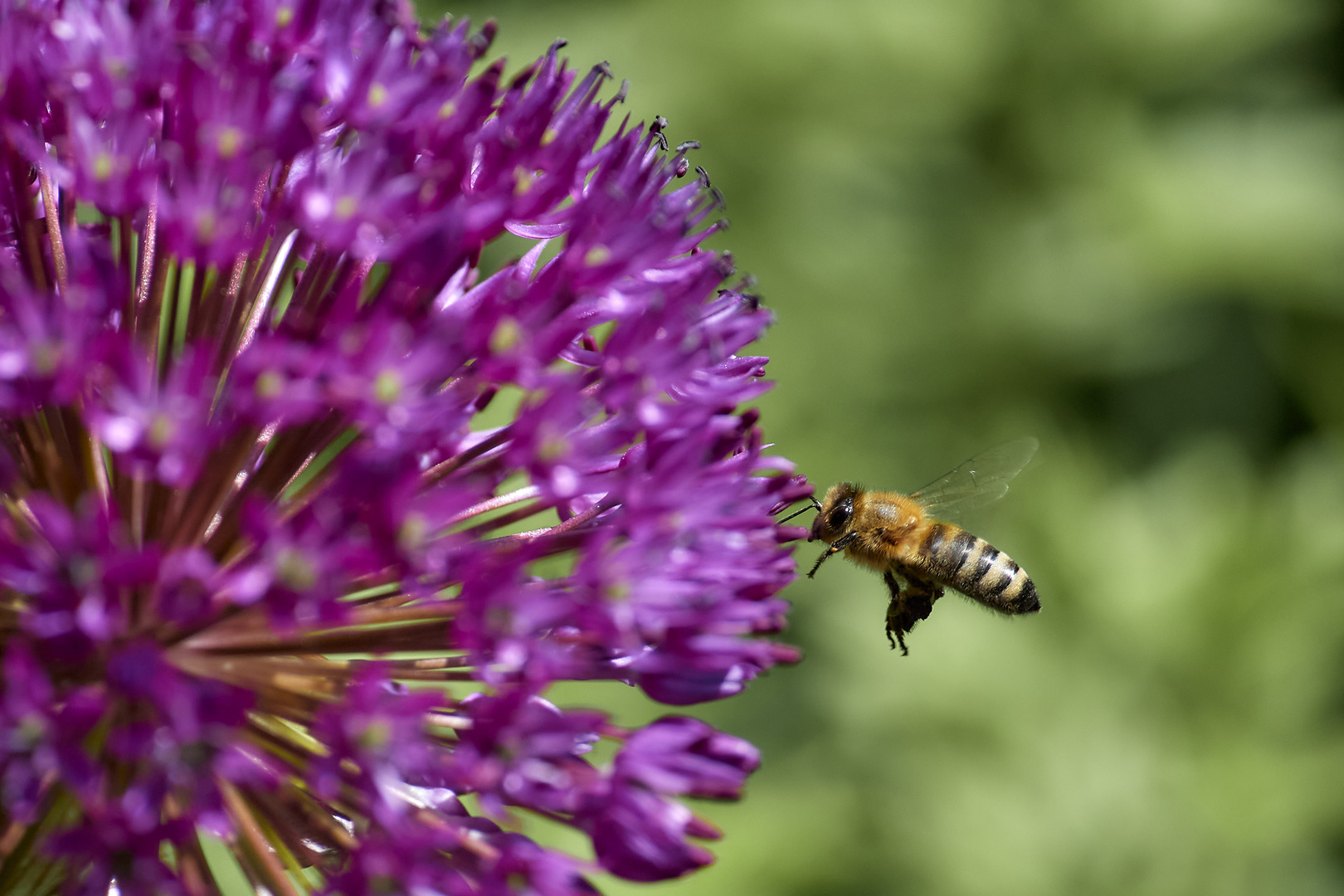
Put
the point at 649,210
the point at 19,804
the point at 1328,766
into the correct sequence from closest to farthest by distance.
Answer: the point at 19,804 < the point at 649,210 < the point at 1328,766

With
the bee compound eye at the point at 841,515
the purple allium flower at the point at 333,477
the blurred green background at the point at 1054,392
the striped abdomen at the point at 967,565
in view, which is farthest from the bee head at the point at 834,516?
the blurred green background at the point at 1054,392

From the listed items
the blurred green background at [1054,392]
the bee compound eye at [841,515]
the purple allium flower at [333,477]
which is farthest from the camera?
the blurred green background at [1054,392]

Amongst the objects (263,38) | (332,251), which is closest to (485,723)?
(332,251)

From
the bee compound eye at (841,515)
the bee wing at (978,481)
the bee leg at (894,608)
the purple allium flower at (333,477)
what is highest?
the bee wing at (978,481)

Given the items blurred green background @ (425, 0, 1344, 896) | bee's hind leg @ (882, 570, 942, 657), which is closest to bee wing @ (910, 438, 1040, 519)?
bee's hind leg @ (882, 570, 942, 657)

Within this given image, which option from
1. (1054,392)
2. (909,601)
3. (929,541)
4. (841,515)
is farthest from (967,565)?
(1054,392)

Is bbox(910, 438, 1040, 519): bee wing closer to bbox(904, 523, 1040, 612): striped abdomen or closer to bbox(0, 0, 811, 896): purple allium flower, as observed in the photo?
bbox(904, 523, 1040, 612): striped abdomen

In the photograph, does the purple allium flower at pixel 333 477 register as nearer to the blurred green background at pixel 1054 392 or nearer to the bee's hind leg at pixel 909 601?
the bee's hind leg at pixel 909 601

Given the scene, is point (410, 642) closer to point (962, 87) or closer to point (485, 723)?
point (485, 723)
